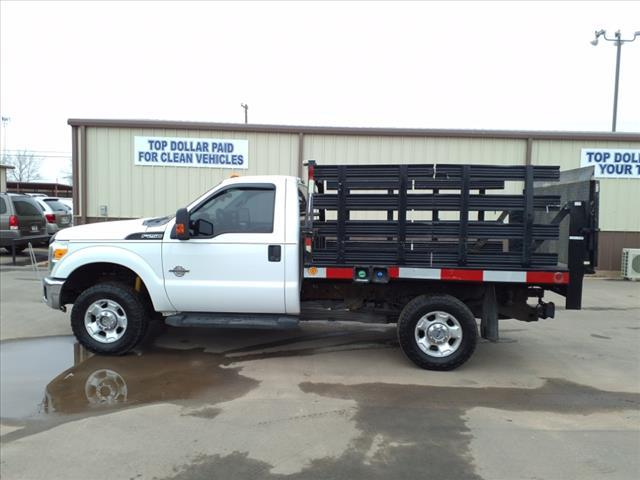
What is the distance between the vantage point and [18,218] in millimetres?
14289

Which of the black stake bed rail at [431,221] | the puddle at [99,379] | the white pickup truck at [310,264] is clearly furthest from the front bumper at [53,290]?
the black stake bed rail at [431,221]

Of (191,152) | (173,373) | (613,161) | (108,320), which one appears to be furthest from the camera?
(613,161)

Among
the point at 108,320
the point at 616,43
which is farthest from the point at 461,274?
the point at 616,43

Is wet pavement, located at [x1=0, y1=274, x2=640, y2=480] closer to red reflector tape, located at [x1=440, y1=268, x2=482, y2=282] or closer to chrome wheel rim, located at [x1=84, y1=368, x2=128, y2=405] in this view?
chrome wheel rim, located at [x1=84, y1=368, x2=128, y2=405]

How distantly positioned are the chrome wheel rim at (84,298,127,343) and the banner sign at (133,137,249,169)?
7.56 m

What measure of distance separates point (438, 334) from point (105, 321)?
3796 millimetres

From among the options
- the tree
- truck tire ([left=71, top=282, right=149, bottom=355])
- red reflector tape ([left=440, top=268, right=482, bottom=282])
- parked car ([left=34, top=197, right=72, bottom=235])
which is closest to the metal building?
parked car ([left=34, top=197, right=72, bottom=235])

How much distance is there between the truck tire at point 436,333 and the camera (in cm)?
541

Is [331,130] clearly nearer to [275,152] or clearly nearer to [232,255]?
[275,152]

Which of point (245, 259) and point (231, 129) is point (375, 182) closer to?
point (245, 259)

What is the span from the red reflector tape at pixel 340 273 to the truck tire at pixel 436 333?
0.74 m

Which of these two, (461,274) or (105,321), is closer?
(461,274)

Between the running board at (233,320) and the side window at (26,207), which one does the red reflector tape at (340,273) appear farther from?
the side window at (26,207)

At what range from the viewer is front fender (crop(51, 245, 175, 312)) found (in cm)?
561
